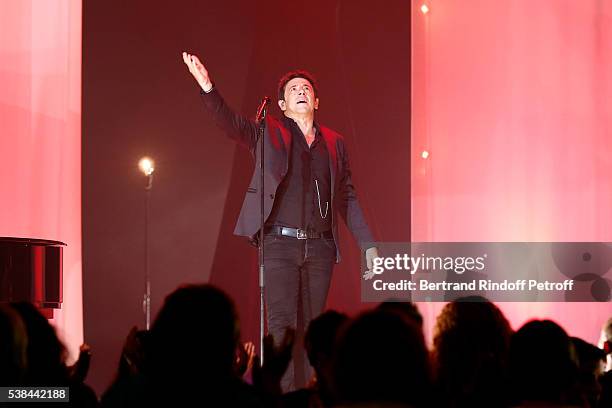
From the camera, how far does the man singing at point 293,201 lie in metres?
4.39

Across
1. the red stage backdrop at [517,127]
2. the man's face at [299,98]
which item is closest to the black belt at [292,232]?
the man's face at [299,98]

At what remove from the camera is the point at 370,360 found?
1754 millimetres

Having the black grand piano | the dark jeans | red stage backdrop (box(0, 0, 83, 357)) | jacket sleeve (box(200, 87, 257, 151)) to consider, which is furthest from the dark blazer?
red stage backdrop (box(0, 0, 83, 357))

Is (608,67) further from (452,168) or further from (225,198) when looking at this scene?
(225,198)

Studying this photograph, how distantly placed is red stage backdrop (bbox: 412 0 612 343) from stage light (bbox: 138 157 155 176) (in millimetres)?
1702

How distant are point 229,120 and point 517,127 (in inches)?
83.1

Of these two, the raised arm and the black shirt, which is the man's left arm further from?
the raised arm

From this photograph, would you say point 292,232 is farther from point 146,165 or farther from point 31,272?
point 146,165

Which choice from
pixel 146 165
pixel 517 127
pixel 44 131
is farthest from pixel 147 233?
pixel 517 127

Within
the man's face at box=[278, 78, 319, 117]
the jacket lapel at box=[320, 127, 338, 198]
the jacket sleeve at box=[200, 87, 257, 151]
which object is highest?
the man's face at box=[278, 78, 319, 117]

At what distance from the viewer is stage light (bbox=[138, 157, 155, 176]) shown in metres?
5.91

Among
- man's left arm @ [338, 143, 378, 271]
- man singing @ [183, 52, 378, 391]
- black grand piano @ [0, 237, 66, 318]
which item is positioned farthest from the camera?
man's left arm @ [338, 143, 378, 271]

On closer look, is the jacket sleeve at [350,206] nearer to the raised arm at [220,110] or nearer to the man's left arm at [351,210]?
the man's left arm at [351,210]

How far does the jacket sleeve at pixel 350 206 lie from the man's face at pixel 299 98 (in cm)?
26
